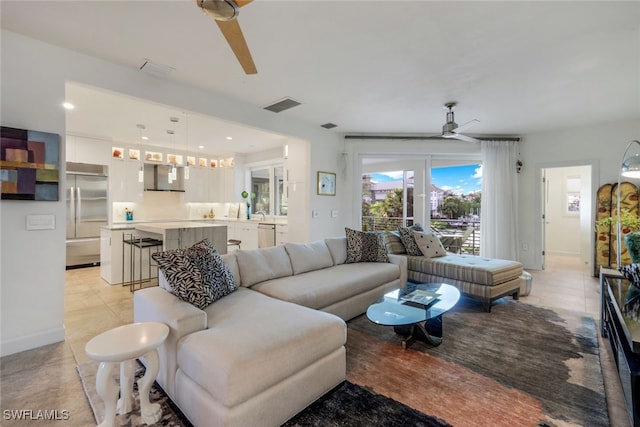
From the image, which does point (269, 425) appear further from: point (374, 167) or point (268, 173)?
point (268, 173)

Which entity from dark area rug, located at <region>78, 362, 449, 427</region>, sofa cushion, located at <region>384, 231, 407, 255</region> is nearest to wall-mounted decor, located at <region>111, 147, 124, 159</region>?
dark area rug, located at <region>78, 362, 449, 427</region>

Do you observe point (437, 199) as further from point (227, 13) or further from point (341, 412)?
point (227, 13)

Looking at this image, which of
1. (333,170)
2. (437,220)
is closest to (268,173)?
(333,170)

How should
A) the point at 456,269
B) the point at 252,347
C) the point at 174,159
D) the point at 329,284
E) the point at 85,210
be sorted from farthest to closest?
1. the point at 174,159
2. the point at 85,210
3. the point at 456,269
4. the point at 329,284
5. the point at 252,347

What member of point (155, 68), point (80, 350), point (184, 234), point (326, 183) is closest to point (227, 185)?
point (326, 183)

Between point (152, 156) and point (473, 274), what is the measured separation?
6.91 m

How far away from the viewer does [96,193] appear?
18.9 feet

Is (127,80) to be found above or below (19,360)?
above

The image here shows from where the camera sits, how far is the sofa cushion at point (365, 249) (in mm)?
3875

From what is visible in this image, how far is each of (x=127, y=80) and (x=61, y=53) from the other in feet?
1.75

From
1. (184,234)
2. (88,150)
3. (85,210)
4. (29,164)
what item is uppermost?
(88,150)

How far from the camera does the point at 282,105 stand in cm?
425

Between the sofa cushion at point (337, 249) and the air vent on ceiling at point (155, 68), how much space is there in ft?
8.67

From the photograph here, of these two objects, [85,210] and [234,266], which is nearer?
[234,266]
